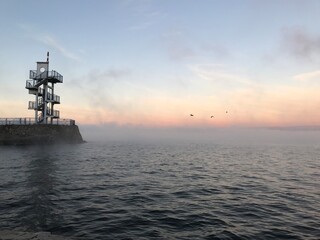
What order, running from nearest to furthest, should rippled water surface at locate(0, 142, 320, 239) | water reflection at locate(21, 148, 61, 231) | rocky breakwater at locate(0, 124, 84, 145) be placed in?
rippled water surface at locate(0, 142, 320, 239), water reflection at locate(21, 148, 61, 231), rocky breakwater at locate(0, 124, 84, 145)

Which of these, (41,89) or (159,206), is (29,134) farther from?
(159,206)

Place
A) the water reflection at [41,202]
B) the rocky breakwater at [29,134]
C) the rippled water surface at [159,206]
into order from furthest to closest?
the rocky breakwater at [29,134]
the water reflection at [41,202]
the rippled water surface at [159,206]

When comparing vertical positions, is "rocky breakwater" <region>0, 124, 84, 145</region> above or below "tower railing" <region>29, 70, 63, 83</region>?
below

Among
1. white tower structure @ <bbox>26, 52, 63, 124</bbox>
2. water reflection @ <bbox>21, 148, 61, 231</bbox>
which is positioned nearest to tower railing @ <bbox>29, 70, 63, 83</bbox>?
white tower structure @ <bbox>26, 52, 63, 124</bbox>

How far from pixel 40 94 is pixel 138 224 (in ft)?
216

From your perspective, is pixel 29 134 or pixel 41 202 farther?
pixel 29 134

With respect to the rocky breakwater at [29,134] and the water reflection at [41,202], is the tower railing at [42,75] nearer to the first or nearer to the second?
the rocky breakwater at [29,134]

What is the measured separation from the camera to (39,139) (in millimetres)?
67250

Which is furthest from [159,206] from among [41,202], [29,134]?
[29,134]

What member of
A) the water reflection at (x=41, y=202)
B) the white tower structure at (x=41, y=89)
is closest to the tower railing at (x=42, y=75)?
the white tower structure at (x=41, y=89)

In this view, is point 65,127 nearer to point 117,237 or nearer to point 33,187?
point 33,187

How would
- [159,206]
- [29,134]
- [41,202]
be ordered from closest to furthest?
1. [159,206]
2. [41,202]
3. [29,134]

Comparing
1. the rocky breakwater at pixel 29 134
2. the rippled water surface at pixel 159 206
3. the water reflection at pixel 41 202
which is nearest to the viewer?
the rippled water surface at pixel 159 206

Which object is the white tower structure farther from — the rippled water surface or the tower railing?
the rippled water surface
